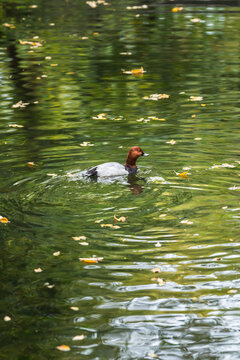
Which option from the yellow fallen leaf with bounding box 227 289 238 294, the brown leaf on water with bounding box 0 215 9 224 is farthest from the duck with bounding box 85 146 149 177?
the yellow fallen leaf with bounding box 227 289 238 294

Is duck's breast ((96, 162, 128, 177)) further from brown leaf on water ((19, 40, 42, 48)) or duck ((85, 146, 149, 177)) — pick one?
brown leaf on water ((19, 40, 42, 48))

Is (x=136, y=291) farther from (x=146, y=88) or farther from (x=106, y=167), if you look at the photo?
(x=146, y=88)

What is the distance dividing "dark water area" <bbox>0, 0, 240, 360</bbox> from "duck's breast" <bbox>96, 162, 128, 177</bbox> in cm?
12

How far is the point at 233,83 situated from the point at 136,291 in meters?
9.30

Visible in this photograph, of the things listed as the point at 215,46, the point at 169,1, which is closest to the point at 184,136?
the point at 215,46

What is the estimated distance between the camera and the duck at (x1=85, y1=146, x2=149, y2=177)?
31.1 ft

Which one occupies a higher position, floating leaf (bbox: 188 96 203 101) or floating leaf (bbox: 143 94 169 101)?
floating leaf (bbox: 188 96 203 101)

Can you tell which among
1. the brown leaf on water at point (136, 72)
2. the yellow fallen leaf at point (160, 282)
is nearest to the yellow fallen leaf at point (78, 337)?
the yellow fallen leaf at point (160, 282)

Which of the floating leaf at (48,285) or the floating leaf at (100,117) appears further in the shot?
the floating leaf at (100,117)

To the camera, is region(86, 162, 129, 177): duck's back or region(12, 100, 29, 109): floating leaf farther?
region(12, 100, 29, 109): floating leaf

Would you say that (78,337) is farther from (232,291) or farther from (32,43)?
(32,43)

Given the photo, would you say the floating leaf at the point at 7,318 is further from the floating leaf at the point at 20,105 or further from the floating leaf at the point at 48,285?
the floating leaf at the point at 20,105

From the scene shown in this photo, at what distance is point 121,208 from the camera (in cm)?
834

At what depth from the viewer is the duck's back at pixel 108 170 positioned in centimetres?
946
